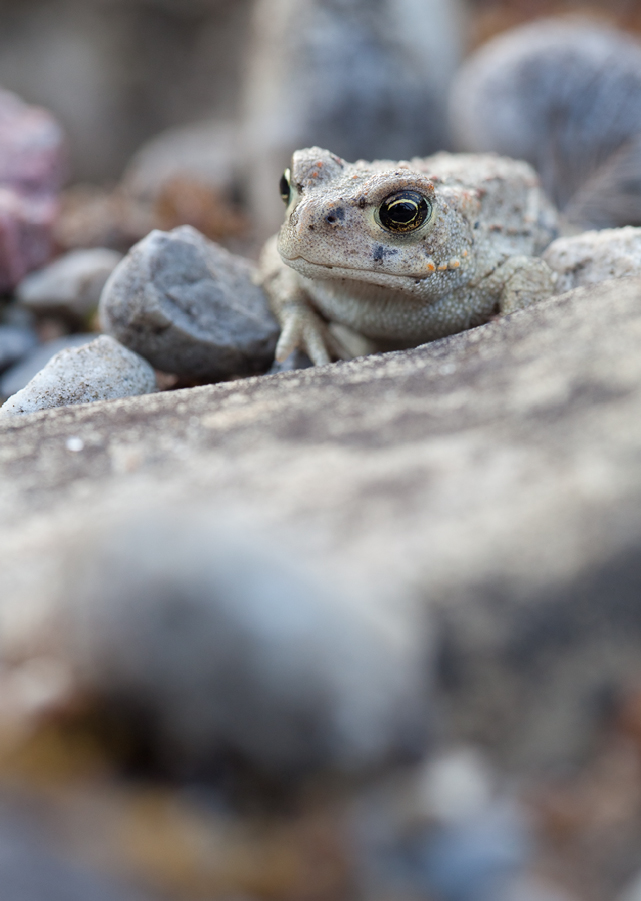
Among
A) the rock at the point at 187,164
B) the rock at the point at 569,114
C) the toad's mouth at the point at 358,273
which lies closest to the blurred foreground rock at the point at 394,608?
the toad's mouth at the point at 358,273

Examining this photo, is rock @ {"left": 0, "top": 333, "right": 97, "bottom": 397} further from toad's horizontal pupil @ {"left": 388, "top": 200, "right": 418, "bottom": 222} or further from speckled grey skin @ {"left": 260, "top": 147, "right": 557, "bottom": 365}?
toad's horizontal pupil @ {"left": 388, "top": 200, "right": 418, "bottom": 222}

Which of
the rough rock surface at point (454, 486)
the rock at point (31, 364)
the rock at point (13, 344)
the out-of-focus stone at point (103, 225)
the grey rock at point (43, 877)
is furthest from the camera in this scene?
the out-of-focus stone at point (103, 225)

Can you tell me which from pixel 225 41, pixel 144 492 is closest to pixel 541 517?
pixel 144 492

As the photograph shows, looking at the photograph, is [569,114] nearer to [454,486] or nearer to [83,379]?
[83,379]

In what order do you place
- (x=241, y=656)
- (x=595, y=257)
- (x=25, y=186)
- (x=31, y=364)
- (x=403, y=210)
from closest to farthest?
(x=241, y=656), (x=403, y=210), (x=595, y=257), (x=31, y=364), (x=25, y=186)

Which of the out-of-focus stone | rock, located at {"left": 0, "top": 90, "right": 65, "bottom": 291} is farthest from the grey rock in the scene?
the out-of-focus stone

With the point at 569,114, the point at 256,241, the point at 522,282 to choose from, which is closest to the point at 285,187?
the point at 522,282

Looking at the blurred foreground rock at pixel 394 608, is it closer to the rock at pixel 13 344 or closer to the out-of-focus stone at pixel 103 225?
the rock at pixel 13 344
